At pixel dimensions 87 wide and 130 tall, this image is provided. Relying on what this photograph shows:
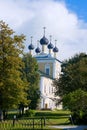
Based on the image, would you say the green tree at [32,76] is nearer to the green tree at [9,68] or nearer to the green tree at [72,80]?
the green tree at [72,80]

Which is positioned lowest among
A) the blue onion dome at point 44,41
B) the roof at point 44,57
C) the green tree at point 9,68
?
the green tree at point 9,68

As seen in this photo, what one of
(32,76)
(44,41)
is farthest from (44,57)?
(32,76)

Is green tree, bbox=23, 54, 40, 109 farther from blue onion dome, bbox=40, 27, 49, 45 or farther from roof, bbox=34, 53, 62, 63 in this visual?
roof, bbox=34, 53, 62, 63

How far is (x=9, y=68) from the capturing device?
131 ft

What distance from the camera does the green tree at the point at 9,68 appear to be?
3959cm

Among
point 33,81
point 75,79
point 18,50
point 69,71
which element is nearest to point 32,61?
point 33,81

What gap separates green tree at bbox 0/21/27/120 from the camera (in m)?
39.6

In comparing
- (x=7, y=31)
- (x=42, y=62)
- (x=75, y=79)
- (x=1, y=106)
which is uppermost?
(x=42, y=62)

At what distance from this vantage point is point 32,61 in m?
71.6

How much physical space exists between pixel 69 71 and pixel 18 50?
75.8 ft

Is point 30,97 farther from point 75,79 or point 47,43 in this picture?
point 47,43

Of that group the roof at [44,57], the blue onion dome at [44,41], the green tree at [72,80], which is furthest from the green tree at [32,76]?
the roof at [44,57]

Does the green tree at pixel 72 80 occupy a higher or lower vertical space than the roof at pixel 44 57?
lower

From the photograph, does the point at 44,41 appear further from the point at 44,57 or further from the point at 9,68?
the point at 9,68
